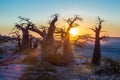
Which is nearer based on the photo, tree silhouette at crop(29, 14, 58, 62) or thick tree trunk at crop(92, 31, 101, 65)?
tree silhouette at crop(29, 14, 58, 62)

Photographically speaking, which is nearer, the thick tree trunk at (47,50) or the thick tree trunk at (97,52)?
the thick tree trunk at (47,50)

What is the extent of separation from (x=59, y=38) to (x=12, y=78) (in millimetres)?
15422

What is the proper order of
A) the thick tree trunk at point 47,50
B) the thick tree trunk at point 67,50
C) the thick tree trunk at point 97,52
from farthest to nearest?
the thick tree trunk at point 67,50 → the thick tree trunk at point 97,52 → the thick tree trunk at point 47,50

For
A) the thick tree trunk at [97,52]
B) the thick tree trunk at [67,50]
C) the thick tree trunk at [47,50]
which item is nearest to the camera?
the thick tree trunk at [47,50]

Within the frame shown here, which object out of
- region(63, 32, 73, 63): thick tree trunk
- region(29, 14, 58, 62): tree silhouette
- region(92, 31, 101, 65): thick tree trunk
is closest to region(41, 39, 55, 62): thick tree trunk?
region(29, 14, 58, 62): tree silhouette

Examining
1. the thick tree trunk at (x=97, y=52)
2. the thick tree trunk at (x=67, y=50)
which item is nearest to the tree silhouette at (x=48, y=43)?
the thick tree trunk at (x=67, y=50)

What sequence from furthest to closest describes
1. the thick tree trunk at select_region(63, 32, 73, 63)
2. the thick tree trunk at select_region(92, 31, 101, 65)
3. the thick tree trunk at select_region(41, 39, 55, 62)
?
the thick tree trunk at select_region(63, 32, 73, 63)
the thick tree trunk at select_region(92, 31, 101, 65)
the thick tree trunk at select_region(41, 39, 55, 62)

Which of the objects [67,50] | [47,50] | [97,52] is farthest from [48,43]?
[97,52]

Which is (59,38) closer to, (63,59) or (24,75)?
(63,59)

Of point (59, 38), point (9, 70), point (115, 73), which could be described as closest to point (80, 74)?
point (115, 73)

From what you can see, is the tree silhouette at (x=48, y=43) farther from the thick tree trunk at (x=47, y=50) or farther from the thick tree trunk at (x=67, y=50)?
the thick tree trunk at (x=67, y=50)

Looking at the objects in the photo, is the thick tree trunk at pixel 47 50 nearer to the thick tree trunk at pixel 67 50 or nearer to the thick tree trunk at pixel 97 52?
the thick tree trunk at pixel 67 50

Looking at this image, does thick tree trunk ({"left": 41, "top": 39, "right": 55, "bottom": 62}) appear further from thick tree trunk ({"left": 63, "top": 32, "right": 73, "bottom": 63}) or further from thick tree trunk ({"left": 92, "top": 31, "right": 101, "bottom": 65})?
thick tree trunk ({"left": 92, "top": 31, "right": 101, "bottom": 65})

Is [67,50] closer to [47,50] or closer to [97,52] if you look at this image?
[47,50]
